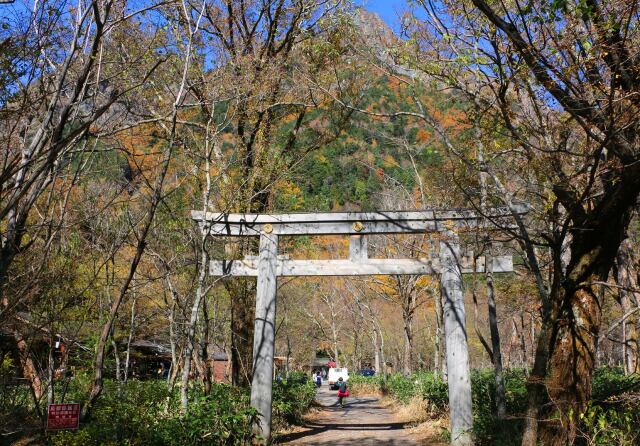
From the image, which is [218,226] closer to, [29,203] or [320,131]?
[320,131]

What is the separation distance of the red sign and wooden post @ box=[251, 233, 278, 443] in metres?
3.36

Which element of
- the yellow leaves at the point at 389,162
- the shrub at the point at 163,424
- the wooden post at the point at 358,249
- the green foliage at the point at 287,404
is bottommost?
the green foliage at the point at 287,404

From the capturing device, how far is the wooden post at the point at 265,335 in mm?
8672

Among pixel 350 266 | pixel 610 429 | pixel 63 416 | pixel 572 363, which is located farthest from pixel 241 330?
pixel 610 429

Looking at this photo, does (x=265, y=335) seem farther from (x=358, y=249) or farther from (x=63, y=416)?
(x=63, y=416)

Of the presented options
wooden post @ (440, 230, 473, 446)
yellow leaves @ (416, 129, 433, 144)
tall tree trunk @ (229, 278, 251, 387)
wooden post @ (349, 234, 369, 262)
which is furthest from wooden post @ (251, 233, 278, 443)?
yellow leaves @ (416, 129, 433, 144)

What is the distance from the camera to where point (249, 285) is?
37.5 feet

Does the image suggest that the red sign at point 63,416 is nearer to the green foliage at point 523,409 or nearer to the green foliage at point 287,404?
the green foliage at point 523,409

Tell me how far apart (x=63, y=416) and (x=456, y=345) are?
6.04 meters

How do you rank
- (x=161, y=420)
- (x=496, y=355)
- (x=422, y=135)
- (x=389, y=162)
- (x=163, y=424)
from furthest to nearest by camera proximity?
1. (x=389, y=162)
2. (x=422, y=135)
3. (x=496, y=355)
4. (x=161, y=420)
5. (x=163, y=424)

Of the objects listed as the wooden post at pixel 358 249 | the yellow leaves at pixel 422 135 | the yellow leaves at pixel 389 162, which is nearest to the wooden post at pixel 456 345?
the wooden post at pixel 358 249

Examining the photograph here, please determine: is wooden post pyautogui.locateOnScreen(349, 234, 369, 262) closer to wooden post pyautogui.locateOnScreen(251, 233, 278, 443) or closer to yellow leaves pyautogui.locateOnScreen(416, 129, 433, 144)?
wooden post pyautogui.locateOnScreen(251, 233, 278, 443)

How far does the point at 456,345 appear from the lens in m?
8.78

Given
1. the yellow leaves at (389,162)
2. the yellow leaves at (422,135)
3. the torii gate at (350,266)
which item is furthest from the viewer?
the yellow leaves at (389,162)
